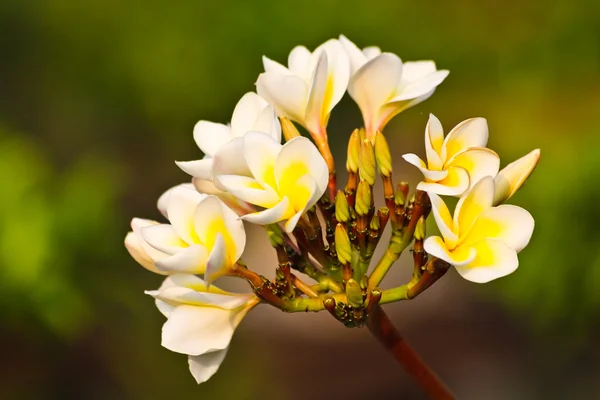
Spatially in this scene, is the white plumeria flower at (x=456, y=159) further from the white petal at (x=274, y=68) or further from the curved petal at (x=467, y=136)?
the white petal at (x=274, y=68)

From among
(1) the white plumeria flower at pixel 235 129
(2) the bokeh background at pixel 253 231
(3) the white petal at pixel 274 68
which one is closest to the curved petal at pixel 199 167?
(1) the white plumeria flower at pixel 235 129

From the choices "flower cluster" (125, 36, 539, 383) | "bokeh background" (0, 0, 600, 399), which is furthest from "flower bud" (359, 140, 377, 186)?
"bokeh background" (0, 0, 600, 399)

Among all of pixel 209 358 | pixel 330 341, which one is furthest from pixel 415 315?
pixel 209 358

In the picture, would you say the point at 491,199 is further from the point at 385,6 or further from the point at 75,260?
the point at 385,6

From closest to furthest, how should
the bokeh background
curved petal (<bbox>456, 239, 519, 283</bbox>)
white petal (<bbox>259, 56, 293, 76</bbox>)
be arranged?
curved petal (<bbox>456, 239, 519, 283</bbox>) → white petal (<bbox>259, 56, 293, 76</bbox>) → the bokeh background

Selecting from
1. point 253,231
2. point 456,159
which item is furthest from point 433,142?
point 253,231

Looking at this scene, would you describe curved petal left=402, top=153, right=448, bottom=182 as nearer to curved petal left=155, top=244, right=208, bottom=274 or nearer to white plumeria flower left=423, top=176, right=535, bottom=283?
white plumeria flower left=423, top=176, right=535, bottom=283

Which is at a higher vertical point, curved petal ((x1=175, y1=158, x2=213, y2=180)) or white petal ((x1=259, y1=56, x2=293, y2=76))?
white petal ((x1=259, y1=56, x2=293, y2=76))
